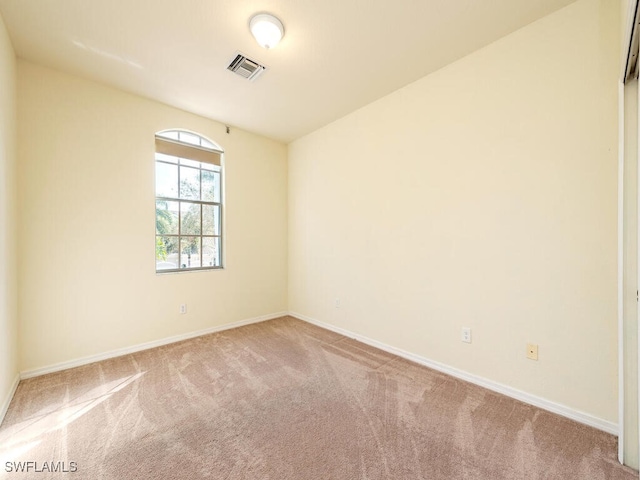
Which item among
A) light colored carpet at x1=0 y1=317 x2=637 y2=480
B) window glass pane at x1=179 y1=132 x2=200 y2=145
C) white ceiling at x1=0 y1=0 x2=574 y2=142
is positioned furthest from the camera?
window glass pane at x1=179 y1=132 x2=200 y2=145

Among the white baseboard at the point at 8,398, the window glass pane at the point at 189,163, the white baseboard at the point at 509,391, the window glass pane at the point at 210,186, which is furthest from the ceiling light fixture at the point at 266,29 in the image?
the white baseboard at the point at 8,398

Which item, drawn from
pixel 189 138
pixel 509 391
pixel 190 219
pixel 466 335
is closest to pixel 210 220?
pixel 190 219

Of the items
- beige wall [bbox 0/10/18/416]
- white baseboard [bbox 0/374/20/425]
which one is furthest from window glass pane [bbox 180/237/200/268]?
white baseboard [bbox 0/374/20/425]

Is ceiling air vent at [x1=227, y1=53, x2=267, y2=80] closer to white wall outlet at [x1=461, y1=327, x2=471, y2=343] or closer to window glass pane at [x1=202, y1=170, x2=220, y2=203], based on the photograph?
window glass pane at [x1=202, y1=170, x2=220, y2=203]

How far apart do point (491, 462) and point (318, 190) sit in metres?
3.19

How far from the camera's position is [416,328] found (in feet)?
8.79

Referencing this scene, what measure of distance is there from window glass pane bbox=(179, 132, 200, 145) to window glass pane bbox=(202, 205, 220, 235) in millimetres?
820

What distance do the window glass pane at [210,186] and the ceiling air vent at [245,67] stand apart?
145 cm

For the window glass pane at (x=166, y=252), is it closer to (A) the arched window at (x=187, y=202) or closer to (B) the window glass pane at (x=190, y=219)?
(A) the arched window at (x=187, y=202)

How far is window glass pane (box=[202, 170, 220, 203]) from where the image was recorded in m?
3.56

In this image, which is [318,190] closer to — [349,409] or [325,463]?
[349,409]

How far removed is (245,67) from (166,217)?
6.25ft

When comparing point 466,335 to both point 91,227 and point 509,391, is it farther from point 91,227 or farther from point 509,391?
point 91,227

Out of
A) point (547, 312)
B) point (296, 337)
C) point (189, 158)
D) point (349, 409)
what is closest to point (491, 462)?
point (349, 409)
